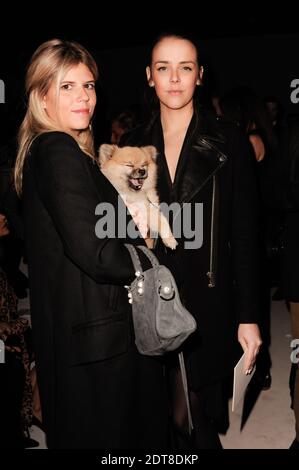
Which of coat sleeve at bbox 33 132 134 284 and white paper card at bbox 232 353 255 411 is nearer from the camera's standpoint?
coat sleeve at bbox 33 132 134 284

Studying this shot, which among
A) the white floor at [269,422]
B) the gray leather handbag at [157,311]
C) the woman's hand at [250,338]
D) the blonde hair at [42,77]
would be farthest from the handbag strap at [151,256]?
the white floor at [269,422]

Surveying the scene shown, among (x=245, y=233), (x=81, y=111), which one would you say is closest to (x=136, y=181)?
(x=245, y=233)

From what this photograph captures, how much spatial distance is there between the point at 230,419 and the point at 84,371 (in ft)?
6.89

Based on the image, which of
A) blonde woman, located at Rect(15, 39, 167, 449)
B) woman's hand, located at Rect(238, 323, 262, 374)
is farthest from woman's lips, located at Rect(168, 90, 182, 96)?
woman's hand, located at Rect(238, 323, 262, 374)

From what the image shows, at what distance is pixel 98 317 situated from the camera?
58.5 inches

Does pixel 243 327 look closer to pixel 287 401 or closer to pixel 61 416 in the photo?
pixel 61 416

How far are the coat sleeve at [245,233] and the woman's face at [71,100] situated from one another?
0.75 metres

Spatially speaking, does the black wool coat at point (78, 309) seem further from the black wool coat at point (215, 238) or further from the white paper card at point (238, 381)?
the black wool coat at point (215, 238)

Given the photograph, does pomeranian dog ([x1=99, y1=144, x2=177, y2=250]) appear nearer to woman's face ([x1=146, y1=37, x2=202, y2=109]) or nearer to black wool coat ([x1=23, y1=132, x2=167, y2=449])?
woman's face ([x1=146, y1=37, x2=202, y2=109])

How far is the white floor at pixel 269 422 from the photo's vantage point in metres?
2.99

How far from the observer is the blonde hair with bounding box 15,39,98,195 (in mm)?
1539

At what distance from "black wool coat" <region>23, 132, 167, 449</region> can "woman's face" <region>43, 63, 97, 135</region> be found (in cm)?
19

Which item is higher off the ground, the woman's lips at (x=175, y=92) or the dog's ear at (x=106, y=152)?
the woman's lips at (x=175, y=92)

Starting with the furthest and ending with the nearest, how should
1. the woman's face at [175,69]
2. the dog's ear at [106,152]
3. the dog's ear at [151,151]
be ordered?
the dog's ear at [106,152]
the dog's ear at [151,151]
the woman's face at [175,69]
